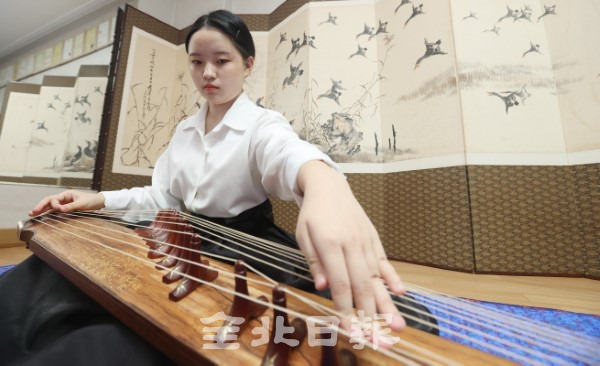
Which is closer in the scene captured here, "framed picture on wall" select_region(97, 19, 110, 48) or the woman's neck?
the woman's neck

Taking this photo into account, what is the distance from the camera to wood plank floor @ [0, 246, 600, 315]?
4.65ft

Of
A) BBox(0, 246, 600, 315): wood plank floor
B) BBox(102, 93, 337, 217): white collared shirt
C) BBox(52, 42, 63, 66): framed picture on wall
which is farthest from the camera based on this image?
BBox(52, 42, 63, 66): framed picture on wall

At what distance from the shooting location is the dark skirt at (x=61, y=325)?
0.43m

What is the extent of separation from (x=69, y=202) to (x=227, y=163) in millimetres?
807

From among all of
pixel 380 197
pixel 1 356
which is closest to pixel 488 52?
pixel 380 197

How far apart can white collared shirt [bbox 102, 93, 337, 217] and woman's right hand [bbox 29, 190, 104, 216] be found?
1.8 inches

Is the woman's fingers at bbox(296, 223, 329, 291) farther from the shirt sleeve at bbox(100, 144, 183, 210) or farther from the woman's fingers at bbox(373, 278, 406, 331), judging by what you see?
the shirt sleeve at bbox(100, 144, 183, 210)

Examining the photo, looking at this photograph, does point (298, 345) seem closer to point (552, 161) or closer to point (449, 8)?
point (552, 161)

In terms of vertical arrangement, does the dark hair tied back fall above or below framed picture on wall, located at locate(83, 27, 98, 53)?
below

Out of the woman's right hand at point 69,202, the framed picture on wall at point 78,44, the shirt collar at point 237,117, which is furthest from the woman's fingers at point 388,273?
the framed picture on wall at point 78,44

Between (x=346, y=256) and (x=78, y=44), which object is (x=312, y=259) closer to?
(x=346, y=256)

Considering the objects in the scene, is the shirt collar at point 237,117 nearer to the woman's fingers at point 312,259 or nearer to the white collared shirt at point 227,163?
the white collared shirt at point 227,163

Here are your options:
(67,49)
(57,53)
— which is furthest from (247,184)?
(57,53)

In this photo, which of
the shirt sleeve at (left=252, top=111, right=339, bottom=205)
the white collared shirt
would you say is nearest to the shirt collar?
Result: the white collared shirt
